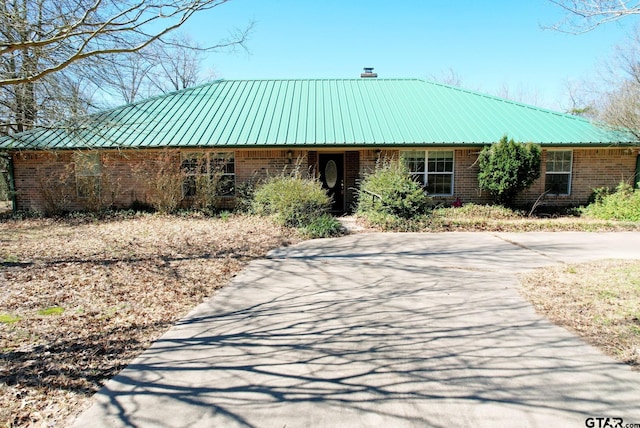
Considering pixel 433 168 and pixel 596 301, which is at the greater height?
pixel 433 168

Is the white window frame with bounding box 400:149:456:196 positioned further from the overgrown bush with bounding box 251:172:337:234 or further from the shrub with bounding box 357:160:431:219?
the overgrown bush with bounding box 251:172:337:234

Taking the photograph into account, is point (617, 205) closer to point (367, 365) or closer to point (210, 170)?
point (367, 365)

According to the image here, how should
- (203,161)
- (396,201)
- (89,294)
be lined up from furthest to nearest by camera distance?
(203,161)
(396,201)
(89,294)

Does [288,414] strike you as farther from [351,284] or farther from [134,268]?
[134,268]

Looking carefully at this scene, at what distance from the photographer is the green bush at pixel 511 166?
12.1m

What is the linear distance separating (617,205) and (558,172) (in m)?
2.14

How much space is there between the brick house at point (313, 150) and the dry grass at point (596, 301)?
7495 mm

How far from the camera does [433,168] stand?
14023 mm

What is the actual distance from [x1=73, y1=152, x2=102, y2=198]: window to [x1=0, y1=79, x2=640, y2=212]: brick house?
0.04m
